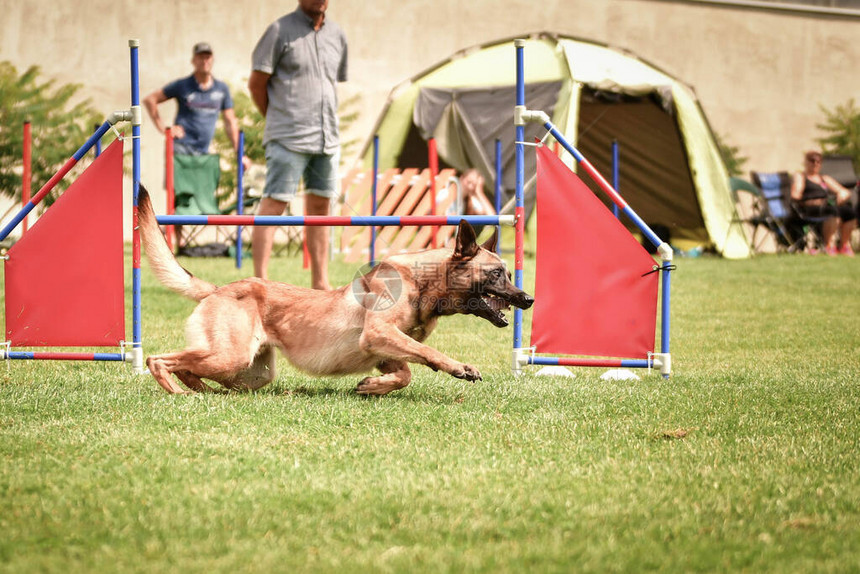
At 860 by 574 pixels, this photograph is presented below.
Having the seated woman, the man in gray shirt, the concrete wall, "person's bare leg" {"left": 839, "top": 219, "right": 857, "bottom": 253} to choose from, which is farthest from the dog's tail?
"person's bare leg" {"left": 839, "top": 219, "right": 857, "bottom": 253}

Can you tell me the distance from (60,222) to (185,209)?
7356mm

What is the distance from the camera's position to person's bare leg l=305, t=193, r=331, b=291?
6.91m

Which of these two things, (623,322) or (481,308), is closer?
(481,308)

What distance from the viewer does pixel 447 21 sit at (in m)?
18.6

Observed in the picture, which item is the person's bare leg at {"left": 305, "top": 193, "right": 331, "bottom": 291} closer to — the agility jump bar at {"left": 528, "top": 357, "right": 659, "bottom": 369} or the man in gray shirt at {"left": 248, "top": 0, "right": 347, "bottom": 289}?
the man in gray shirt at {"left": 248, "top": 0, "right": 347, "bottom": 289}

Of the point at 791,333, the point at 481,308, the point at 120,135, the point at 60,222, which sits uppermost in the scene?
the point at 120,135

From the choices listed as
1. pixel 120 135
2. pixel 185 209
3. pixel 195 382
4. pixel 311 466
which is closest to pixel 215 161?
pixel 185 209

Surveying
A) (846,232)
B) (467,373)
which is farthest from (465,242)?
(846,232)

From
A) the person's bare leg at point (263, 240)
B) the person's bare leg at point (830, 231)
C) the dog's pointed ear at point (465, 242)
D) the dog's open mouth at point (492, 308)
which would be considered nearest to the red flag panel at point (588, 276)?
the dog's open mouth at point (492, 308)

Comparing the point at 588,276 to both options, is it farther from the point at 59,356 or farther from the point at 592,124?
the point at 592,124

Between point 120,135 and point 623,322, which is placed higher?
point 120,135

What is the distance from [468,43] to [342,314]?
1501cm

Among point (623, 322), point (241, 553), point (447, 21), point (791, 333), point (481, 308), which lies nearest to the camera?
point (241, 553)

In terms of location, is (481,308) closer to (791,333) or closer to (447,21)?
(791,333)
